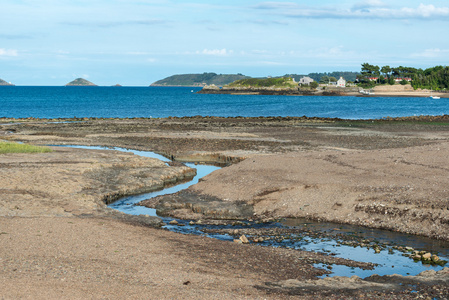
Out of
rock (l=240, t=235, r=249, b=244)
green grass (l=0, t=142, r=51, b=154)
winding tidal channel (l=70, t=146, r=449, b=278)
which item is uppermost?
green grass (l=0, t=142, r=51, b=154)

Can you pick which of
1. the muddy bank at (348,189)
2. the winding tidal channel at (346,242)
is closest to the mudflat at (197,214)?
the muddy bank at (348,189)

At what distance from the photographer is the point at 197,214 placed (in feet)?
80.4

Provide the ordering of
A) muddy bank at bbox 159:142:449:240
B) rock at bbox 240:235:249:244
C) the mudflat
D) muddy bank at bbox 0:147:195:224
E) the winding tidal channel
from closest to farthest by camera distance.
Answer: the mudflat, the winding tidal channel, rock at bbox 240:235:249:244, muddy bank at bbox 159:142:449:240, muddy bank at bbox 0:147:195:224

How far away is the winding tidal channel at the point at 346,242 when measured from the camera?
1703cm

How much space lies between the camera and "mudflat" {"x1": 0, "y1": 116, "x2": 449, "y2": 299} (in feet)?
44.6

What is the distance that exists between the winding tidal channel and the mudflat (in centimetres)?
85

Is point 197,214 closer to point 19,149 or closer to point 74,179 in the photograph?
point 74,179

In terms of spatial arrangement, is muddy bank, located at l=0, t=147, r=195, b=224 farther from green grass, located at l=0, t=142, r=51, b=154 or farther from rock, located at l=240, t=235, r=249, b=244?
rock, located at l=240, t=235, r=249, b=244

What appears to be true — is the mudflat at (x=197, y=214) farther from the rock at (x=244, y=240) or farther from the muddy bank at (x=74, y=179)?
the rock at (x=244, y=240)

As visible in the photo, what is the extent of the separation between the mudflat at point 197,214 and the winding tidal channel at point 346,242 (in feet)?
2.80

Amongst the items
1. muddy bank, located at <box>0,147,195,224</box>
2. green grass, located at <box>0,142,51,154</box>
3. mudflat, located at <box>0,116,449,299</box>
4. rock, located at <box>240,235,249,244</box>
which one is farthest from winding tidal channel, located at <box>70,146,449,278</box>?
green grass, located at <box>0,142,51,154</box>

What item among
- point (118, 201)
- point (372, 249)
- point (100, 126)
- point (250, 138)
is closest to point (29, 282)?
point (372, 249)

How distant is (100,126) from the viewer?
70312mm

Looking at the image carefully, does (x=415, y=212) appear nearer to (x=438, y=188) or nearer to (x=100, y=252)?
(x=438, y=188)
